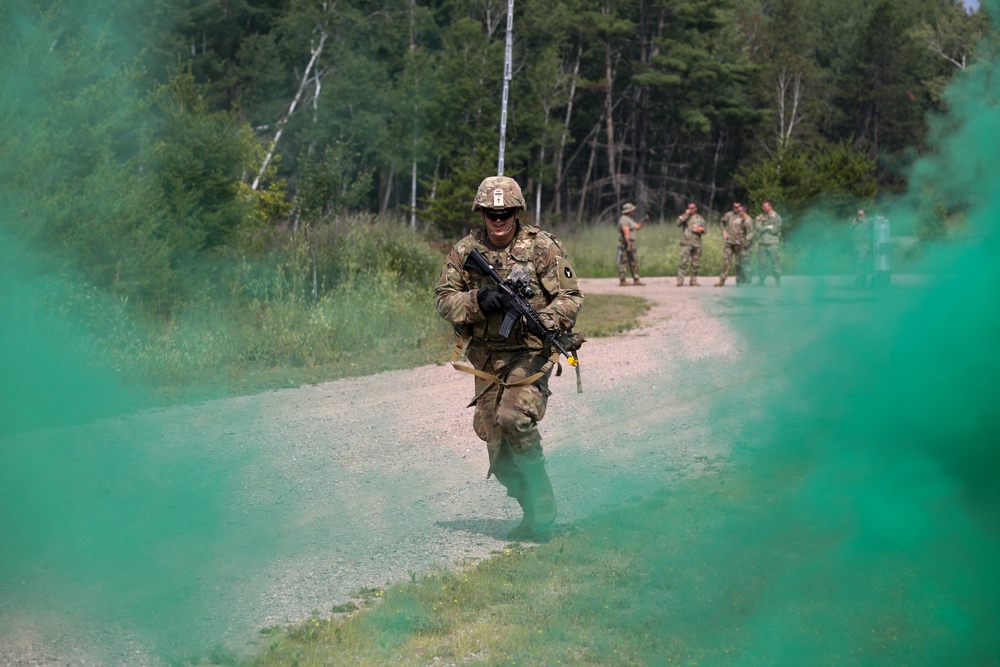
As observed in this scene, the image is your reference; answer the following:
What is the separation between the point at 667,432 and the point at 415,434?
216cm

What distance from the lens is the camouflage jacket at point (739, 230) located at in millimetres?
24906

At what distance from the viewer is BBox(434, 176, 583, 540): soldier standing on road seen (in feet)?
22.3

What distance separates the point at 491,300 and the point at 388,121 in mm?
38936

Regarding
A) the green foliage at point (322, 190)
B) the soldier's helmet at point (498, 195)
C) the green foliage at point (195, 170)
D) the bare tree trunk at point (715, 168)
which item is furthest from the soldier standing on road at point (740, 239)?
the bare tree trunk at point (715, 168)

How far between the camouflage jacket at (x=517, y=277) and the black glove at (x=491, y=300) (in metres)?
0.15

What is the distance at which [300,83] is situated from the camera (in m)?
43.8

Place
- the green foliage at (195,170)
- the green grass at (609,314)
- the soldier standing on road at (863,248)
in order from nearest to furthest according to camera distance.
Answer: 1. the soldier standing on road at (863,248)
2. the green grass at (609,314)
3. the green foliage at (195,170)

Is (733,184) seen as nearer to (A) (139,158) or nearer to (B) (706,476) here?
(A) (139,158)

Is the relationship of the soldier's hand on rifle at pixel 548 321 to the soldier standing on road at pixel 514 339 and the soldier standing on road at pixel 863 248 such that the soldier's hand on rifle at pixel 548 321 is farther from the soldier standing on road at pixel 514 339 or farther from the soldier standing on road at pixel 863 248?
the soldier standing on road at pixel 863 248

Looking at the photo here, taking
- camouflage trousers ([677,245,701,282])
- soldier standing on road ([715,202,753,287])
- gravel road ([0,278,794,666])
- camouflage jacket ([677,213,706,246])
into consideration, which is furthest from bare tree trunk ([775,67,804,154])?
gravel road ([0,278,794,666])

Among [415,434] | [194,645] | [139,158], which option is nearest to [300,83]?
[139,158]

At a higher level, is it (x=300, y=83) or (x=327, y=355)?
(x=300, y=83)

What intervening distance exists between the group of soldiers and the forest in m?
0.81

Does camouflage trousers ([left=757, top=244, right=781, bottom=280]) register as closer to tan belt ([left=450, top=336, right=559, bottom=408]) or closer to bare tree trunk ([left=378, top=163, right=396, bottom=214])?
tan belt ([left=450, top=336, right=559, bottom=408])
